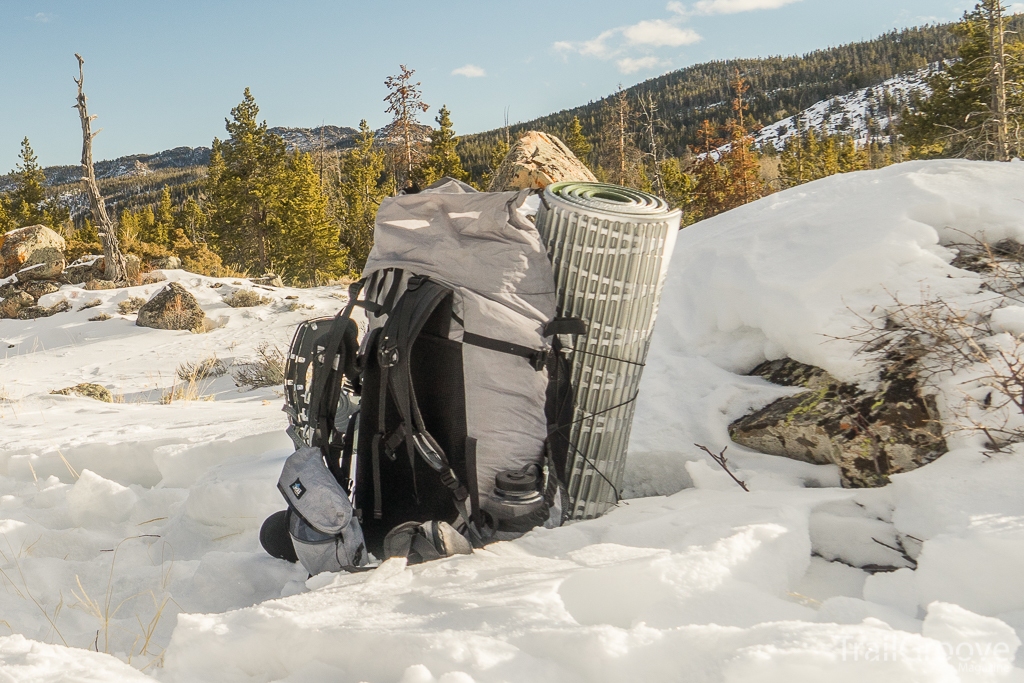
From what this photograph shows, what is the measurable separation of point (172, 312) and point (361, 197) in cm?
2267

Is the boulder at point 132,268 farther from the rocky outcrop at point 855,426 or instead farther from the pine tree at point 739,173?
the rocky outcrop at point 855,426

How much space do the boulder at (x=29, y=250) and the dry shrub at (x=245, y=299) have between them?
7733mm

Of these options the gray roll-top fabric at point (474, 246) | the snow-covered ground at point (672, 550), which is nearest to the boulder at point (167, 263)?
the snow-covered ground at point (672, 550)

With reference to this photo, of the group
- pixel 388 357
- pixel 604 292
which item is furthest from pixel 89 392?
pixel 604 292

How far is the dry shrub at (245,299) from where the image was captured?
38.6ft

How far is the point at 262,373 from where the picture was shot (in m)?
7.39

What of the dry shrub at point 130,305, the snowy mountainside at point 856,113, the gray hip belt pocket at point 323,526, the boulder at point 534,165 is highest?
the snowy mountainside at point 856,113

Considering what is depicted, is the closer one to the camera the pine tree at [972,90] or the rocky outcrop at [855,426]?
the rocky outcrop at [855,426]

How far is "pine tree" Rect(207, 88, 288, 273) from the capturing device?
24688 millimetres

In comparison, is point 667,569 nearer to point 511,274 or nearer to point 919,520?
point 919,520

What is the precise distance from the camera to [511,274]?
2.08 meters

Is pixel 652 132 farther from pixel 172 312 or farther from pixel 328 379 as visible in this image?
pixel 328 379

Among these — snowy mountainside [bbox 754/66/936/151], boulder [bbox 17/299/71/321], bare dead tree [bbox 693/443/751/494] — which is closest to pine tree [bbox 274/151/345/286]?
boulder [bbox 17/299/71/321]

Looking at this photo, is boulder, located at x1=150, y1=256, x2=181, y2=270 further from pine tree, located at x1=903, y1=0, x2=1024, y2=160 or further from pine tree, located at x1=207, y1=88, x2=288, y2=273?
pine tree, located at x1=903, y1=0, x2=1024, y2=160
